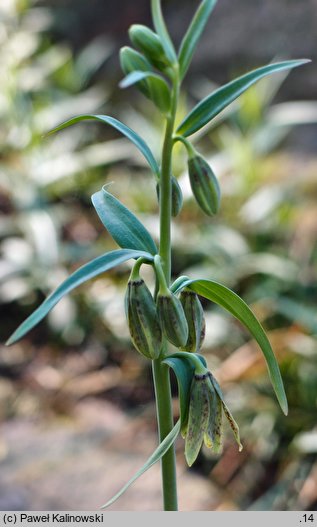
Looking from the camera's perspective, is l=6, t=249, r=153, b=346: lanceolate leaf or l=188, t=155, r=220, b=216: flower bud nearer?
l=6, t=249, r=153, b=346: lanceolate leaf

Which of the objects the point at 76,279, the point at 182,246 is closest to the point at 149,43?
the point at 76,279

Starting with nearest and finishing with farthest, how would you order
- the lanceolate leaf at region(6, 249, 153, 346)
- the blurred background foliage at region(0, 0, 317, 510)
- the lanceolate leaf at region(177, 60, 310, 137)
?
the lanceolate leaf at region(6, 249, 153, 346) < the lanceolate leaf at region(177, 60, 310, 137) < the blurred background foliage at region(0, 0, 317, 510)

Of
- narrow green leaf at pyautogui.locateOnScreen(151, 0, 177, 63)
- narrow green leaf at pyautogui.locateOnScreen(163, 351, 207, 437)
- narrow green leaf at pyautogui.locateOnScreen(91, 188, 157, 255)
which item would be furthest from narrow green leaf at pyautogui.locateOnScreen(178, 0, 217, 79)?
narrow green leaf at pyautogui.locateOnScreen(163, 351, 207, 437)

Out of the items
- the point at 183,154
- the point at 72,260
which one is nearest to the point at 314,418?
the point at 72,260

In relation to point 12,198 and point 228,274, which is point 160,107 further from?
point 12,198

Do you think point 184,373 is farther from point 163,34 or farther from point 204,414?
point 163,34

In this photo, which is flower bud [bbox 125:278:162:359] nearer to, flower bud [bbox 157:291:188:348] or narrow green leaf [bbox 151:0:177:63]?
flower bud [bbox 157:291:188:348]

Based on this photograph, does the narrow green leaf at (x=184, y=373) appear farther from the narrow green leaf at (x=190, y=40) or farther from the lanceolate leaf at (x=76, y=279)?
the narrow green leaf at (x=190, y=40)
